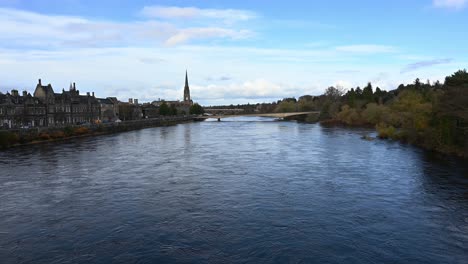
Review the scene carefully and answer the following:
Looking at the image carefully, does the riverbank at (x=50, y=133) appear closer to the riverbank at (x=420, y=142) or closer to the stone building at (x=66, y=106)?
the stone building at (x=66, y=106)

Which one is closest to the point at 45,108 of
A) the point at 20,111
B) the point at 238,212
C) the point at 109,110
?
the point at 20,111

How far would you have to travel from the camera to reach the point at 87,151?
178 feet

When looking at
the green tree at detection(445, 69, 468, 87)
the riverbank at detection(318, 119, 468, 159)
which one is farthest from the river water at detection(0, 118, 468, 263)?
the green tree at detection(445, 69, 468, 87)

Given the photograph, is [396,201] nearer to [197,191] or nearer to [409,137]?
[197,191]

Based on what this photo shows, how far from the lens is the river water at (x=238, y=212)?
1694cm

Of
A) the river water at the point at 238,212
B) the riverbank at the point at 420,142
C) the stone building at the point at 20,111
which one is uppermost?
the stone building at the point at 20,111

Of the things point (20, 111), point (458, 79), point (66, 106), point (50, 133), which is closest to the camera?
point (458, 79)

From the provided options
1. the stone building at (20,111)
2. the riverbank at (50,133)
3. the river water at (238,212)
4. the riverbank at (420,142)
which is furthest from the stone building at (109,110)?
the river water at (238,212)

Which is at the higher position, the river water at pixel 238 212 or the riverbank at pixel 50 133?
the riverbank at pixel 50 133

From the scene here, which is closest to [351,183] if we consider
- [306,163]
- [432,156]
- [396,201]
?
[396,201]

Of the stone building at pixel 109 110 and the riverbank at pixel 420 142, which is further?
the stone building at pixel 109 110

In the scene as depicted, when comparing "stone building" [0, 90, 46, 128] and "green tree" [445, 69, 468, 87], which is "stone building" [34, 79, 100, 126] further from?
"green tree" [445, 69, 468, 87]

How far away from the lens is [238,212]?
2262 centimetres

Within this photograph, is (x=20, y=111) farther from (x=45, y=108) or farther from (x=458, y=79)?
(x=458, y=79)
